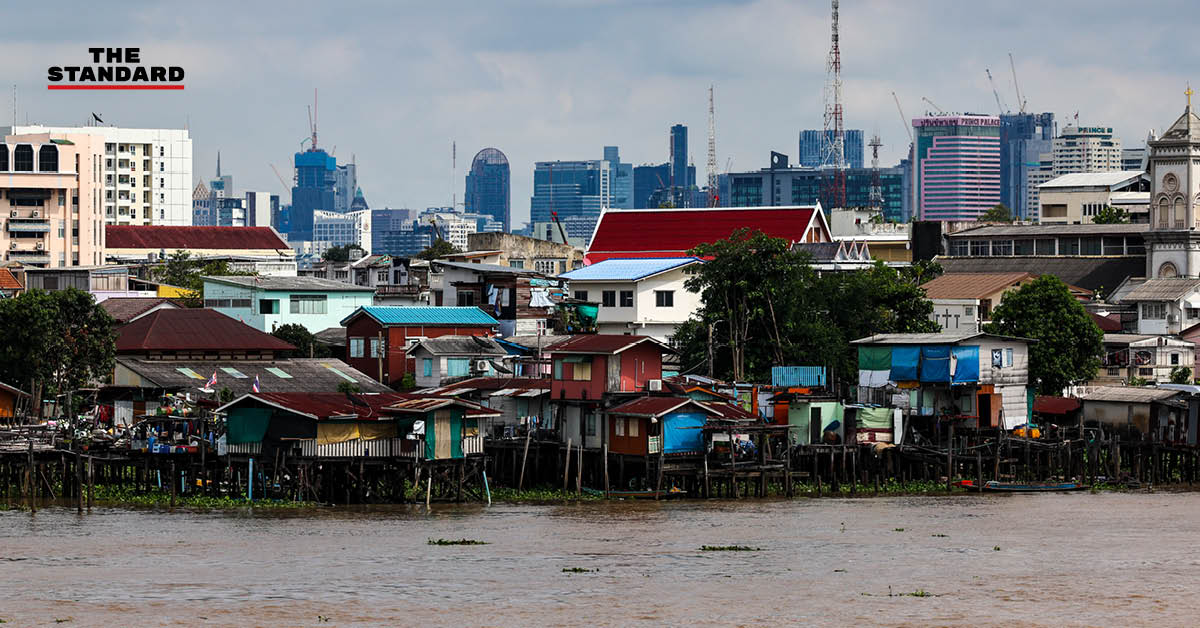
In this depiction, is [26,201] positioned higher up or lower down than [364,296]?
higher up

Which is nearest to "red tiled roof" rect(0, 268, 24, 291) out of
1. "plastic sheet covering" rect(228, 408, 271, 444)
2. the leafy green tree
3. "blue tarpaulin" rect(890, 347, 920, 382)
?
"plastic sheet covering" rect(228, 408, 271, 444)

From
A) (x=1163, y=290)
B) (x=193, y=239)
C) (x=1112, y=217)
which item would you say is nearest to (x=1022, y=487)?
(x=1163, y=290)

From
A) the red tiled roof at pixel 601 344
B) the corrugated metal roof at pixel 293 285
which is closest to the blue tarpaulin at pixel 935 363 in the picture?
the red tiled roof at pixel 601 344

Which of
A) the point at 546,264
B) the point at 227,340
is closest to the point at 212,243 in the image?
the point at 546,264

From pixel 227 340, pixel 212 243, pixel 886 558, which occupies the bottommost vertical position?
pixel 886 558

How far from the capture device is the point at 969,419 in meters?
69.1

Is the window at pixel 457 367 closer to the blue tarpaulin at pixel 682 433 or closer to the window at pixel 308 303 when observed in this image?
the window at pixel 308 303

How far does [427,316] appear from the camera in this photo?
8269 cm

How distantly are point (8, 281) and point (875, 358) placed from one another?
56708mm

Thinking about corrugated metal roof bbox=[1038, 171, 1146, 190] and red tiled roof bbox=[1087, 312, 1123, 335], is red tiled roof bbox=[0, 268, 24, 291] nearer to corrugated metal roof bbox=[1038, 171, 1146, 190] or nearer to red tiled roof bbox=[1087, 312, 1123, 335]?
red tiled roof bbox=[1087, 312, 1123, 335]

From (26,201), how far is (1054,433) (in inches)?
4829

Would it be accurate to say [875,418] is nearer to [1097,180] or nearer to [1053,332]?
[1053,332]

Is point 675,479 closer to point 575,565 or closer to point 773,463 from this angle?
point 773,463

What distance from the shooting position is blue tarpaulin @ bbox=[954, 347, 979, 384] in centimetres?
6900
